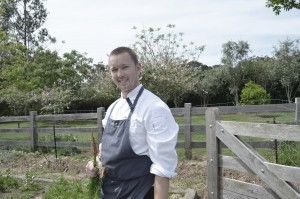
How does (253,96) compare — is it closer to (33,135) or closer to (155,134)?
(33,135)

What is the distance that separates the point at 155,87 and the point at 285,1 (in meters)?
8.23

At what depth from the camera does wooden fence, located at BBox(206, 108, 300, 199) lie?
3490mm

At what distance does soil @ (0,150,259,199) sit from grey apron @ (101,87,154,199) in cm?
340

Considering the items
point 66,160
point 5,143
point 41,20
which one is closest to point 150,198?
point 66,160

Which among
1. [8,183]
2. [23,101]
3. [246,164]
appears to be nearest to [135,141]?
[246,164]

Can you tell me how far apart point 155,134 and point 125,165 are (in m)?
0.29

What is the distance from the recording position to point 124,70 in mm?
2260

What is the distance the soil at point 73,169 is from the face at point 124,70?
357cm

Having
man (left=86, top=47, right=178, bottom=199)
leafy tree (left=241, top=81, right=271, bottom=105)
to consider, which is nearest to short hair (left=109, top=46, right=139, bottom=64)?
man (left=86, top=47, right=178, bottom=199)

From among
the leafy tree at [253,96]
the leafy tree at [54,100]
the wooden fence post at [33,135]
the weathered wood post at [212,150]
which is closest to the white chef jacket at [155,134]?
the weathered wood post at [212,150]

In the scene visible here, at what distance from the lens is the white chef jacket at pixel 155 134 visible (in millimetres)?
2076

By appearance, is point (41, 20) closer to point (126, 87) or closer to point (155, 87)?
point (155, 87)

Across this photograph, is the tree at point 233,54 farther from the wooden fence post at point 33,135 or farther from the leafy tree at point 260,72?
the wooden fence post at point 33,135

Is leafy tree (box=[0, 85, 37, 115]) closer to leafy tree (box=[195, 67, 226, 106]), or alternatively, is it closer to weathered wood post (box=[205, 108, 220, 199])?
leafy tree (box=[195, 67, 226, 106])
